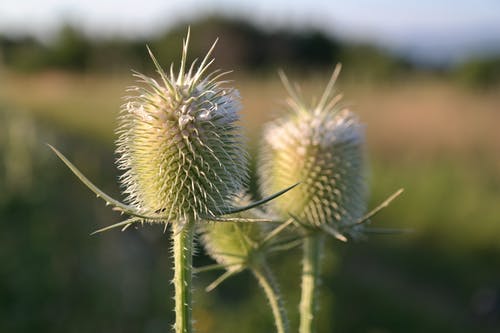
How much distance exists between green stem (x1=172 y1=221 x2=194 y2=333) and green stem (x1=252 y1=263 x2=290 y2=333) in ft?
1.46

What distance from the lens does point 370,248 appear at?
36.8 feet

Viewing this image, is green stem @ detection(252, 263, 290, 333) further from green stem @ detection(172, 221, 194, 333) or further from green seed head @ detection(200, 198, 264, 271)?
green stem @ detection(172, 221, 194, 333)

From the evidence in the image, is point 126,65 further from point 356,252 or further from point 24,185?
point 24,185

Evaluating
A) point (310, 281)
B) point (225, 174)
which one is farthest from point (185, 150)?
point (310, 281)

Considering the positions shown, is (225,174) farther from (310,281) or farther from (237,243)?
(310,281)

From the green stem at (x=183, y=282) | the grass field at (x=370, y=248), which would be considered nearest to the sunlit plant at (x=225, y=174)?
the green stem at (x=183, y=282)

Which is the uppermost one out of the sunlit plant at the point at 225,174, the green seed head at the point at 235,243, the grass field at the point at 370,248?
the sunlit plant at the point at 225,174

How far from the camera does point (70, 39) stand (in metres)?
35.7

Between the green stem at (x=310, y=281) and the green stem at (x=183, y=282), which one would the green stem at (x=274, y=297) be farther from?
the green stem at (x=183, y=282)

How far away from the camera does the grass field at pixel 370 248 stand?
661cm

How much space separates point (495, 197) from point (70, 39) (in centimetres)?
2908

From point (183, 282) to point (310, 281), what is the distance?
72 cm

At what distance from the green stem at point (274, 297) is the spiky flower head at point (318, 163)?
251 mm

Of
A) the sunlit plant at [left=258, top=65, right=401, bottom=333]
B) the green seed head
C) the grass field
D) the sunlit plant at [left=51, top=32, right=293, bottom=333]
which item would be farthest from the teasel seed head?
the grass field
